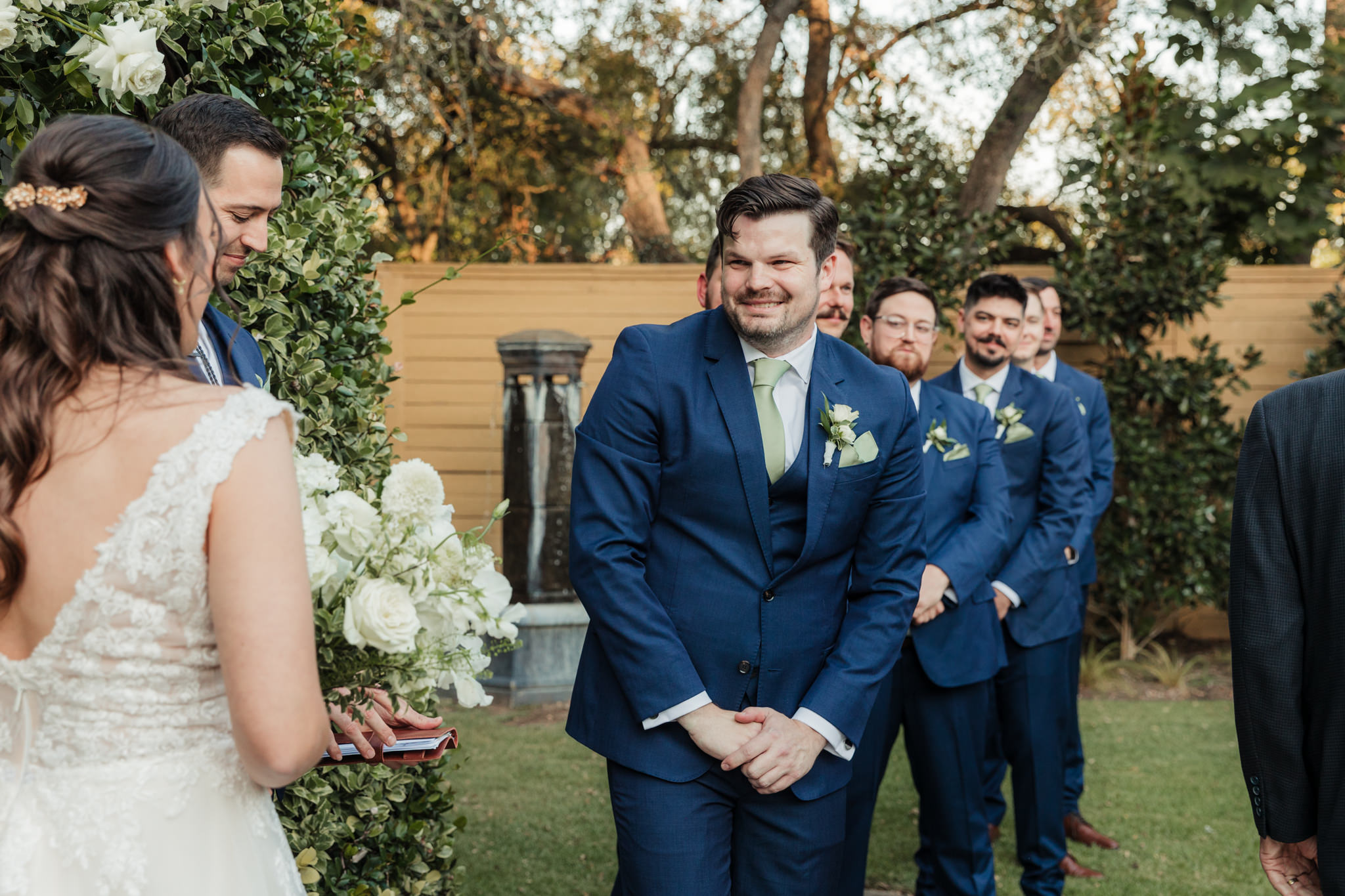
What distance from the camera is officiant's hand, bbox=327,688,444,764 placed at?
6.41 feet

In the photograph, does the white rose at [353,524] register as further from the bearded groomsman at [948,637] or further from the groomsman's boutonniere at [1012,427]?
the groomsman's boutonniere at [1012,427]

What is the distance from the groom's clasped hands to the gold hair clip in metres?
1.63

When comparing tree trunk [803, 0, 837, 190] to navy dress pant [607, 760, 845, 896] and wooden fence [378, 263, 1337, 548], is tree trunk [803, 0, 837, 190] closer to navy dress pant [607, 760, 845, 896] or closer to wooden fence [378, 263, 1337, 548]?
wooden fence [378, 263, 1337, 548]

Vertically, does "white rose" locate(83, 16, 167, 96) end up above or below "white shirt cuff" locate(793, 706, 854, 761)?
above

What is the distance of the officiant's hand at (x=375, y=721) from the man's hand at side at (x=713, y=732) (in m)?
0.57

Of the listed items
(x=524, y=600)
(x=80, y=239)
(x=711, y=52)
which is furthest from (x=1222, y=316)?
(x=80, y=239)

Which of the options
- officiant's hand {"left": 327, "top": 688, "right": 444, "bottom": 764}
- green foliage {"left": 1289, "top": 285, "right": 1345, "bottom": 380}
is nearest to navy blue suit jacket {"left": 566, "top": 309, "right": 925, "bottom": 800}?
officiant's hand {"left": 327, "top": 688, "right": 444, "bottom": 764}

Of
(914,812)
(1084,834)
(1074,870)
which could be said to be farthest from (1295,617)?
(914,812)

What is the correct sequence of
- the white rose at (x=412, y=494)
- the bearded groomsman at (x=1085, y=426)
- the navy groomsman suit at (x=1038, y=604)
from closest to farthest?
the white rose at (x=412, y=494)
the navy groomsman suit at (x=1038, y=604)
the bearded groomsman at (x=1085, y=426)

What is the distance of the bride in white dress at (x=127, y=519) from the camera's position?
144cm

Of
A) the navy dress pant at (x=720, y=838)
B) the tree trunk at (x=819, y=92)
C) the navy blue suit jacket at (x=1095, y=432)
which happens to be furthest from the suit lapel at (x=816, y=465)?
the tree trunk at (x=819, y=92)

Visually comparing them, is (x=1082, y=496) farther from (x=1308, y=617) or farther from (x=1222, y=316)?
(x=1222, y=316)

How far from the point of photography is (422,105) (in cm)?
1102

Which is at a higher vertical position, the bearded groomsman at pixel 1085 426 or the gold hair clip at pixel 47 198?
the gold hair clip at pixel 47 198
